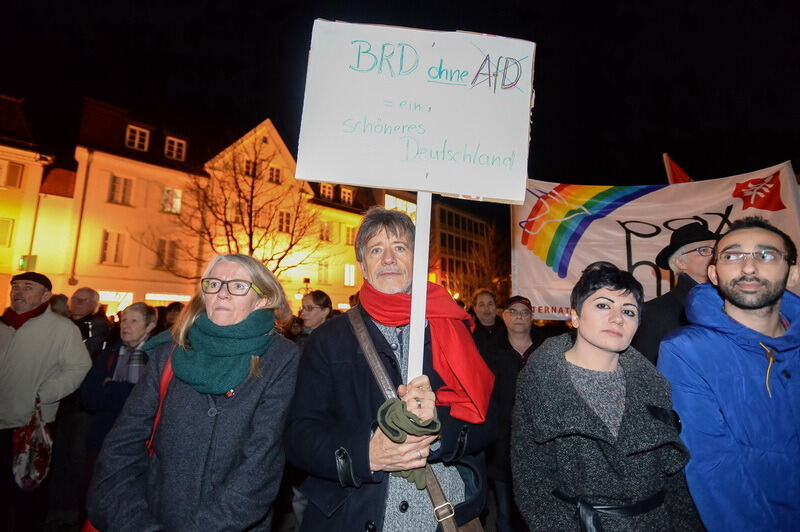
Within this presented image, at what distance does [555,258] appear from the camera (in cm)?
573

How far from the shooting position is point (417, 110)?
2.09 meters

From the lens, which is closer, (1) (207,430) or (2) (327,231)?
(1) (207,430)

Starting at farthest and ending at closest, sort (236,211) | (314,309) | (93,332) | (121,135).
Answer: (121,135)
(236,211)
(314,309)
(93,332)

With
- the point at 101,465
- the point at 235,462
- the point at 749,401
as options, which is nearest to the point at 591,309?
the point at 749,401

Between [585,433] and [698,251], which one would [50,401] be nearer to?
[585,433]

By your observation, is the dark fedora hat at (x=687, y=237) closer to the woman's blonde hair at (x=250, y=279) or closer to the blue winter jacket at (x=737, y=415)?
the blue winter jacket at (x=737, y=415)

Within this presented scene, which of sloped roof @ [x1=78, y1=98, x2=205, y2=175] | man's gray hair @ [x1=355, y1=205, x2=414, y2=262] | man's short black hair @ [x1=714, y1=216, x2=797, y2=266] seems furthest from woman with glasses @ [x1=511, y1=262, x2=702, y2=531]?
sloped roof @ [x1=78, y1=98, x2=205, y2=175]

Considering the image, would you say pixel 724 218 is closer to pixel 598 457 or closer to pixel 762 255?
pixel 762 255

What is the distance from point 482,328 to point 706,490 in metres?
3.65

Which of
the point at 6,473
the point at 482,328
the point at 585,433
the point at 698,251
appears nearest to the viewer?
the point at 585,433

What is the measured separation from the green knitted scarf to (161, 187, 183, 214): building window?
23.0 metres

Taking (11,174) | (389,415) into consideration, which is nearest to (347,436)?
(389,415)

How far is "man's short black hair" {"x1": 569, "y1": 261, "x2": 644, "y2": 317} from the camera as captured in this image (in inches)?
89.5

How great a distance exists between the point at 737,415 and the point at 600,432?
2.45 ft
